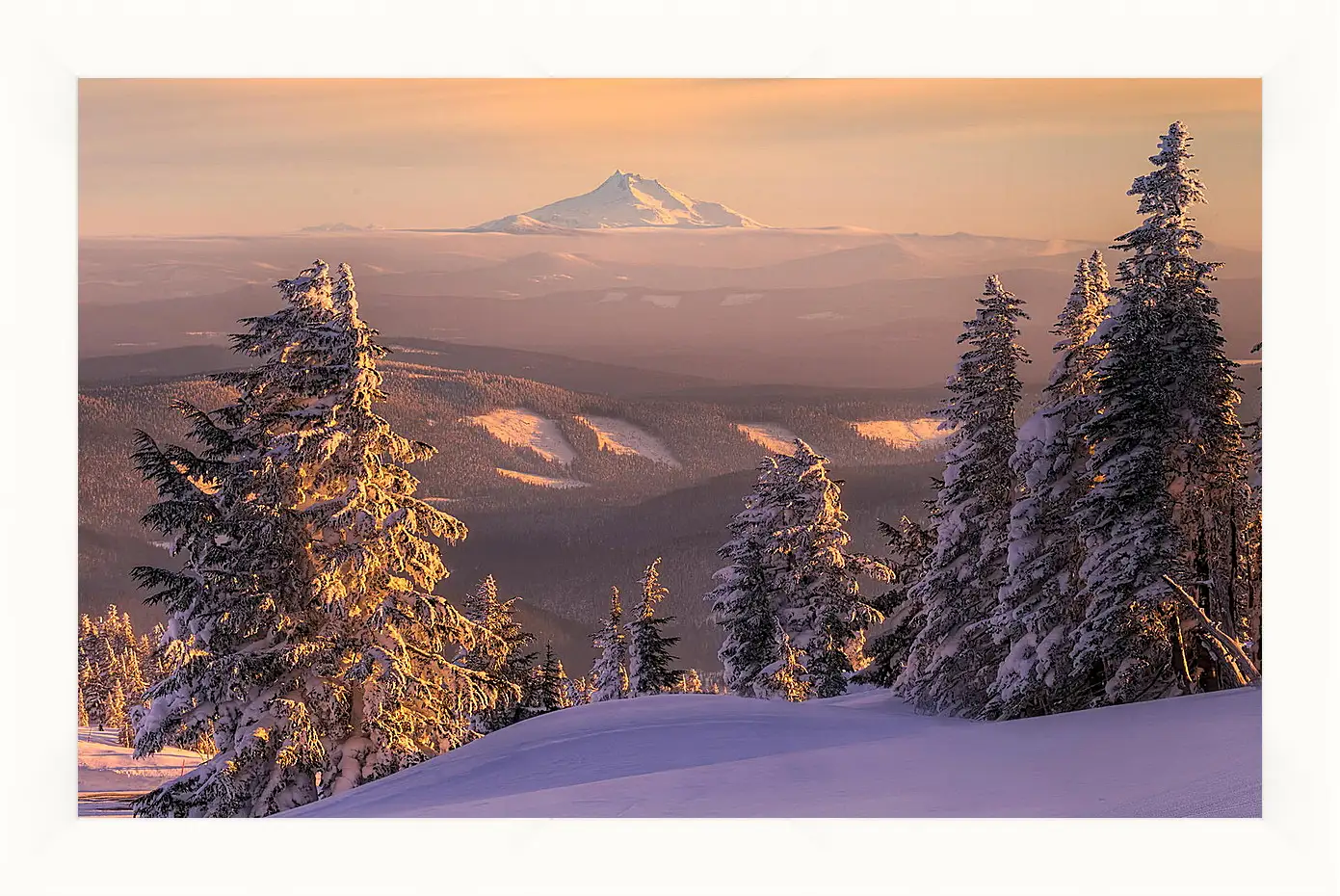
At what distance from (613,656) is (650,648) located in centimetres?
149

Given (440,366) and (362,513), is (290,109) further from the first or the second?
(440,366)

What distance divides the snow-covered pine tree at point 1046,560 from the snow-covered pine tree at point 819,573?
878 cm

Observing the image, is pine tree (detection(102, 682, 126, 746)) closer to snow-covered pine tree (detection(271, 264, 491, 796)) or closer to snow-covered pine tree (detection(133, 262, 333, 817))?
snow-covered pine tree (detection(133, 262, 333, 817))

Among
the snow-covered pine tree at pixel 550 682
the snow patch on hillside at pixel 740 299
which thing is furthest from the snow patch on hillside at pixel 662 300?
the snow-covered pine tree at pixel 550 682

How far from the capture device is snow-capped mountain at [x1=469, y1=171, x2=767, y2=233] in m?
23.2

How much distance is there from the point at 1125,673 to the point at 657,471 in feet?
73.9

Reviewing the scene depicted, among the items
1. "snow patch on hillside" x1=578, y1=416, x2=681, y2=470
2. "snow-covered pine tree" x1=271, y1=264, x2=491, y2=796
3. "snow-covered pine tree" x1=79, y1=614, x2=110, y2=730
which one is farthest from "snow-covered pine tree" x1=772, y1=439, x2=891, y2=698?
"snow-covered pine tree" x1=79, y1=614, x2=110, y2=730

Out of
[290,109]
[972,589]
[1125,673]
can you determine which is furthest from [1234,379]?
[290,109]

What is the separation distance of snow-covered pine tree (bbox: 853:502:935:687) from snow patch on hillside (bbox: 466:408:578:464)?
35.9ft

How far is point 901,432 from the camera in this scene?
3045cm

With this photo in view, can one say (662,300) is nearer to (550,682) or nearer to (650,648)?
(650,648)

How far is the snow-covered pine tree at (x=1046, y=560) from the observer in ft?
62.3
